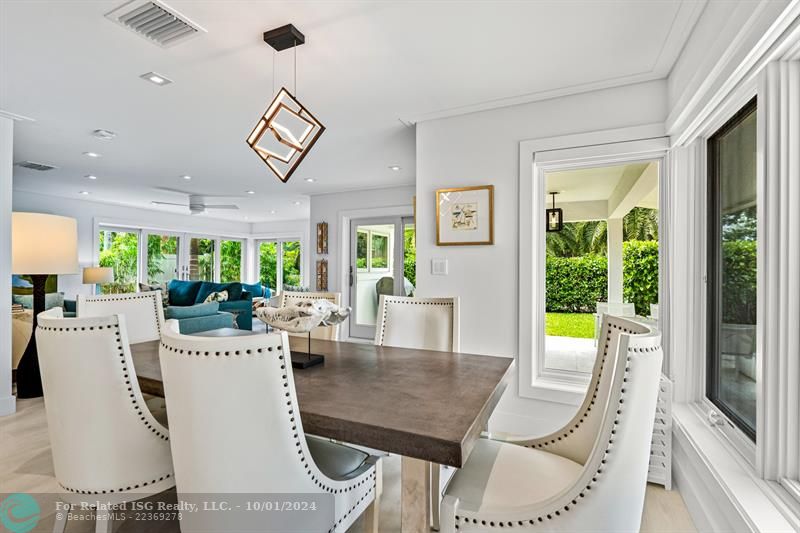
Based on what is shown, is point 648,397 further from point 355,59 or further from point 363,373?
point 355,59

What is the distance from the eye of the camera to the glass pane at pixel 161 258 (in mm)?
8344

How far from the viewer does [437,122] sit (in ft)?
10.3

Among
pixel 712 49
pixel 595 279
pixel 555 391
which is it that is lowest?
pixel 555 391

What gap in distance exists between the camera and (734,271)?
5.93ft

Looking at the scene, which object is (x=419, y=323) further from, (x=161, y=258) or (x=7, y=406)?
(x=161, y=258)

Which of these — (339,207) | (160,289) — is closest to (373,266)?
(339,207)

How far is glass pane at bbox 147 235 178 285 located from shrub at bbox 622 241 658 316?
338 inches

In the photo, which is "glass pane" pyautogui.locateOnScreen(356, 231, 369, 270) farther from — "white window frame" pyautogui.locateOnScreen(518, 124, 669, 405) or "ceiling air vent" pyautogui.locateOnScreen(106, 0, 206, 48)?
"ceiling air vent" pyautogui.locateOnScreen(106, 0, 206, 48)

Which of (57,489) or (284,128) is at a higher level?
(284,128)

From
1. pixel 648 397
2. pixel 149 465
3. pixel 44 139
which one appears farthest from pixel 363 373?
pixel 44 139

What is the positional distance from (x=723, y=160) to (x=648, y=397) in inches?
62.0

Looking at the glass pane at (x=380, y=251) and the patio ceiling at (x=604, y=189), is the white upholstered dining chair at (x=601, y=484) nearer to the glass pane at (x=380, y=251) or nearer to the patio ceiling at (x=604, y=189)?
the patio ceiling at (x=604, y=189)

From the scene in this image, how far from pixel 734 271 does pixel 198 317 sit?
14.9 feet

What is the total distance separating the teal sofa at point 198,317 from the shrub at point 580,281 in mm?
3417
